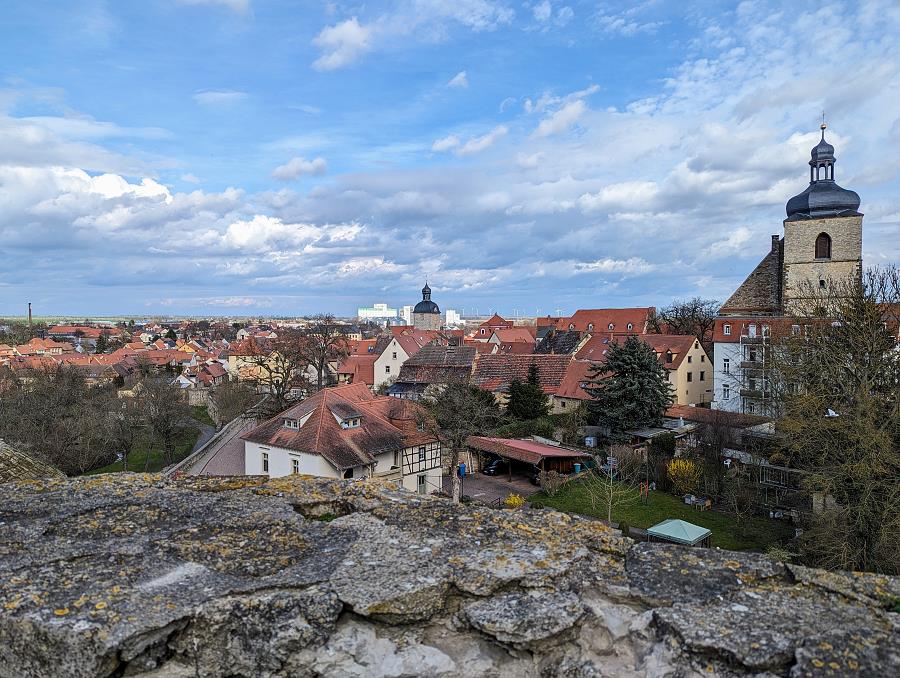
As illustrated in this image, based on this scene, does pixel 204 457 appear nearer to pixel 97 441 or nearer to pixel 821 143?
pixel 97 441

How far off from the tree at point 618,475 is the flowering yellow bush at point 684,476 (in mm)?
1394

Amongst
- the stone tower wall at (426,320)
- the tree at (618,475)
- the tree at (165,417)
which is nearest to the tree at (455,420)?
the tree at (618,475)

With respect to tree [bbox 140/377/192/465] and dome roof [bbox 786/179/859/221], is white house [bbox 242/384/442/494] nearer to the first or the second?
tree [bbox 140/377/192/465]

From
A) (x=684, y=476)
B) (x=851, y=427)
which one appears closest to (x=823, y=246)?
(x=684, y=476)

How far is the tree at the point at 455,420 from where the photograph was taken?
24.5 m

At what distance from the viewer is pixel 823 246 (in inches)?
1491

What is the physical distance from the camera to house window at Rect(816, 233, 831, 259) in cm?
3769

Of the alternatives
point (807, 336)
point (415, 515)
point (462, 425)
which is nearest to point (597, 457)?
point (462, 425)

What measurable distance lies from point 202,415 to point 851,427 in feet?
169

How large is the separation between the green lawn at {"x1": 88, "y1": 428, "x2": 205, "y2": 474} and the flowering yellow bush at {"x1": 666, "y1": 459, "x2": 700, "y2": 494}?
27.7 m

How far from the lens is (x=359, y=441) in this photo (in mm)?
22250

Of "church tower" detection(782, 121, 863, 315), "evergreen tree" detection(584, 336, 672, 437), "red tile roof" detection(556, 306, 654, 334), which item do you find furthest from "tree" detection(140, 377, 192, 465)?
"red tile roof" detection(556, 306, 654, 334)

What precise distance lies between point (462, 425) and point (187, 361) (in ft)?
219

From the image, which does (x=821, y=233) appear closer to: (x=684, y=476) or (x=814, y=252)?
(x=814, y=252)
